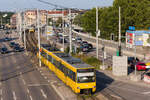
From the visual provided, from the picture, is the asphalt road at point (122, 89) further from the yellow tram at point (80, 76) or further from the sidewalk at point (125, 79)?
the yellow tram at point (80, 76)

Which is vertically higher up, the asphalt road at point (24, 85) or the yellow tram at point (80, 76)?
the yellow tram at point (80, 76)

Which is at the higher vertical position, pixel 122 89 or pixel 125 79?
pixel 125 79

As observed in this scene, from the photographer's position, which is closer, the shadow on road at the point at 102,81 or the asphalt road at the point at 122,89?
the asphalt road at the point at 122,89

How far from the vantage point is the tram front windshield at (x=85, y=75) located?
2483 centimetres

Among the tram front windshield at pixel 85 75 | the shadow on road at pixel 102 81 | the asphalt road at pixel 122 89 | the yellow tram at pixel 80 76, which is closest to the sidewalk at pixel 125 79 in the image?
the asphalt road at pixel 122 89

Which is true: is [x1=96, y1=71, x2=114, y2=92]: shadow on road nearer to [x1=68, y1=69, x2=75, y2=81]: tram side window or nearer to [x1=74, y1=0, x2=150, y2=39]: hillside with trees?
[x1=68, y1=69, x2=75, y2=81]: tram side window

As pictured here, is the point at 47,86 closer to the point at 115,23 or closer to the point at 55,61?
the point at 55,61

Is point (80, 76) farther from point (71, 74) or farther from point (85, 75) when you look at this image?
point (71, 74)

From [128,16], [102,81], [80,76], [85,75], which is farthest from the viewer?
[128,16]

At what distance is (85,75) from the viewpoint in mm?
25000

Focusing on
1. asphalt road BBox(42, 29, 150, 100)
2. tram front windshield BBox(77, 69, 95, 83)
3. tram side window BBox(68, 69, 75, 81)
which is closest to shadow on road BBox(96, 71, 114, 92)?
asphalt road BBox(42, 29, 150, 100)

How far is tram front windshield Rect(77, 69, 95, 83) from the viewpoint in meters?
24.8

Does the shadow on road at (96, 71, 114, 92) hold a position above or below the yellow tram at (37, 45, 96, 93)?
below

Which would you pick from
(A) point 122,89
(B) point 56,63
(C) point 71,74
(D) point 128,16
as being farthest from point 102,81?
(D) point 128,16
